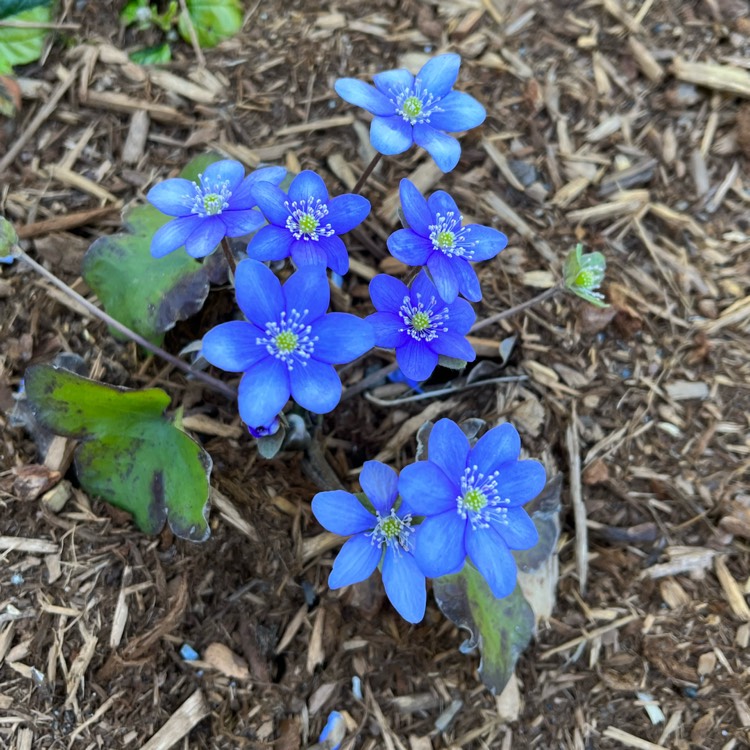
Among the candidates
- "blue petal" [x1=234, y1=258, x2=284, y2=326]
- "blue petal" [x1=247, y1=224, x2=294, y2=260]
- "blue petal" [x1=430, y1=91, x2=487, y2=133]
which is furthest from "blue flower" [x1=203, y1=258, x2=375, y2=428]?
"blue petal" [x1=430, y1=91, x2=487, y2=133]

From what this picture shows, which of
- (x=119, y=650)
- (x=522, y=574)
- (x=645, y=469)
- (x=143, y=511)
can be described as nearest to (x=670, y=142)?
(x=645, y=469)

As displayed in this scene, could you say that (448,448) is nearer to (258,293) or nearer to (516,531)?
(516,531)

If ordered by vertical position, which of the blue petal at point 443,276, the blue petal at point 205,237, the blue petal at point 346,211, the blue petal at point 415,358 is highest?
the blue petal at point 346,211

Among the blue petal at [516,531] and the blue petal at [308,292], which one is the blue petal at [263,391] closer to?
the blue petal at [308,292]

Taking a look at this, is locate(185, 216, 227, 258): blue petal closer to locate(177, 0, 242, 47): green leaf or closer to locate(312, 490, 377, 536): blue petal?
locate(312, 490, 377, 536): blue petal

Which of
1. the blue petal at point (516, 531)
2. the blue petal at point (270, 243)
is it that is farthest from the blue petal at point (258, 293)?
the blue petal at point (516, 531)

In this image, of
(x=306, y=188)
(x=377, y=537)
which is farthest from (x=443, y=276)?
(x=377, y=537)

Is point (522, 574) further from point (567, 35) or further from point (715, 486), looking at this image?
point (567, 35)
